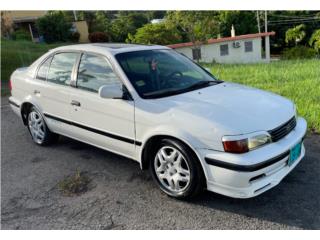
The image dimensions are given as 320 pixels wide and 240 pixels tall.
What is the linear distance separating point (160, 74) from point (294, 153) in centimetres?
173

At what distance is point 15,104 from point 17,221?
2.81 metres

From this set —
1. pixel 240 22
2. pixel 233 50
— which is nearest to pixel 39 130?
pixel 233 50

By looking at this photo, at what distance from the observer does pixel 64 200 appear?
150 inches

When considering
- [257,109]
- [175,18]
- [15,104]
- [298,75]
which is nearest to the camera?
[257,109]

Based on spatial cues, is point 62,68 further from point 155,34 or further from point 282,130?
point 155,34

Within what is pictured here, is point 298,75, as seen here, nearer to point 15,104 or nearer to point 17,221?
point 15,104

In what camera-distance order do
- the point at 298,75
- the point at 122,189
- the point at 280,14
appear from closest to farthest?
→ the point at 122,189, the point at 298,75, the point at 280,14

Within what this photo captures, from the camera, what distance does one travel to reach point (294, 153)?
11.9 feet

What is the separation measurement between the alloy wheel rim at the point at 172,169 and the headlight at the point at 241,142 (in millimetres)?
481

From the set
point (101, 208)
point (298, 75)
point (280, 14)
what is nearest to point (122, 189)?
point (101, 208)

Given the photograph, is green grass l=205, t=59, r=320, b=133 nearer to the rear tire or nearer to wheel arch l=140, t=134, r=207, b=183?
wheel arch l=140, t=134, r=207, b=183

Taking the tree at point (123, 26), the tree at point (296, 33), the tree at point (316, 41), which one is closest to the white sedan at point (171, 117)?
the tree at point (123, 26)

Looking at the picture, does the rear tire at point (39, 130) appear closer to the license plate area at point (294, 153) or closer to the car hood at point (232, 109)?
the car hood at point (232, 109)

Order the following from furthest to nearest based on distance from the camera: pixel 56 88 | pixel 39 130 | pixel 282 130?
pixel 39 130 → pixel 56 88 → pixel 282 130
